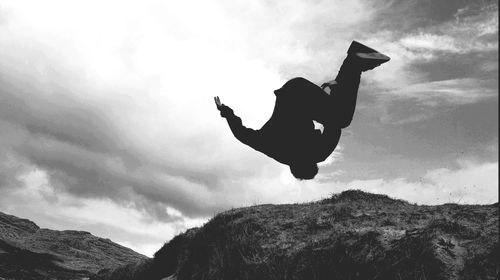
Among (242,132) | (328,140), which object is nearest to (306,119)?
(328,140)

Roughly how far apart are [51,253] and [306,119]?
243 ft

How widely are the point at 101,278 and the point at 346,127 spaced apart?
2292cm

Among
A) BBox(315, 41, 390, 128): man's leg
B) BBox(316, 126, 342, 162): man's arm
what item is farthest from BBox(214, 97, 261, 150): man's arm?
BBox(315, 41, 390, 128): man's leg

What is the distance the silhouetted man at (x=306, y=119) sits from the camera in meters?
4.56

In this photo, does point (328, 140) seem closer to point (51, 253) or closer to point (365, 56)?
point (365, 56)

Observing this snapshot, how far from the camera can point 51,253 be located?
6788 centimetres

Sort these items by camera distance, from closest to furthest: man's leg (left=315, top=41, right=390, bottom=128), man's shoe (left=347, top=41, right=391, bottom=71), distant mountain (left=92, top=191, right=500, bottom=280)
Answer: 1. man's shoe (left=347, top=41, right=391, bottom=71)
2. man's leg (left=315, top=41, right=390, bottom=128)
3. distant mountain (left=92, top=191, right=500, bottom=280)

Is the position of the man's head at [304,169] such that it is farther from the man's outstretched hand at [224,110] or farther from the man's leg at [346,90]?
the man's outstretched hand at [224,110]

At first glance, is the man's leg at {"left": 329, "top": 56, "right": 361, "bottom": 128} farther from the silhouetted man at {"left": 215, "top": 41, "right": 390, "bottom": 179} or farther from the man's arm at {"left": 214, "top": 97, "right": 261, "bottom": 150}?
the man's arm at {"left": 214, "top": 97, "right": 261, "bottom": 150}

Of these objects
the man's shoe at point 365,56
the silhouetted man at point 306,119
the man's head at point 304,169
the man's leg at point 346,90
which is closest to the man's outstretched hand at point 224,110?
the silhouetted man at point 306,119

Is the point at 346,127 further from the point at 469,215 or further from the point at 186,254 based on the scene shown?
the point at 186,254

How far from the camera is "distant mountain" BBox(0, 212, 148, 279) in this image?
5516 cm

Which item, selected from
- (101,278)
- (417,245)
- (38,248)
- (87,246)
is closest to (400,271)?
(417,245)

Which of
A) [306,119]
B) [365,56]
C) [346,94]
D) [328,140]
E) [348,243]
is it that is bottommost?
[348,243]
